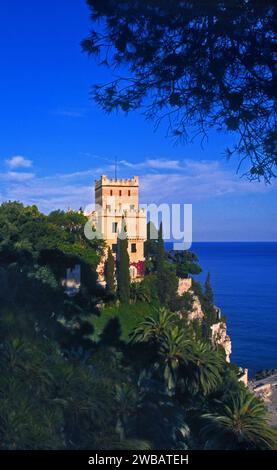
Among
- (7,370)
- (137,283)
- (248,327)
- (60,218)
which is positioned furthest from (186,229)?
(248,327)

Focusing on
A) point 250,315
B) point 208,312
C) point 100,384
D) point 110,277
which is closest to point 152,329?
point 100,384

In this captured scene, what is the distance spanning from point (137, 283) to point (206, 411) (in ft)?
60.2

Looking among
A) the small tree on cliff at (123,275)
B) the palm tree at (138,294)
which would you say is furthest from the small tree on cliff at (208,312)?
the small tree on cliff at (123,275)

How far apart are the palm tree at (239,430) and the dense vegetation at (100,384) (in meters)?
0.03

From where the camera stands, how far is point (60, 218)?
30.0 m

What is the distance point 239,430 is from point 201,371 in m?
3.59

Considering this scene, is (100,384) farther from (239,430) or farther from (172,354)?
(172,354)

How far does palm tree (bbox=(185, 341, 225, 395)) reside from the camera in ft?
47.7

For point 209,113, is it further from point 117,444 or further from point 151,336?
point 151,336

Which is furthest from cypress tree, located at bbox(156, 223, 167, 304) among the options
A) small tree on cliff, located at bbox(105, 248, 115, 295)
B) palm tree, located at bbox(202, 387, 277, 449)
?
palm tree, located at bbox(202, 387, 277, 449)

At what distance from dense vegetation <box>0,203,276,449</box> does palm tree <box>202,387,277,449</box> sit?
1.1 inches

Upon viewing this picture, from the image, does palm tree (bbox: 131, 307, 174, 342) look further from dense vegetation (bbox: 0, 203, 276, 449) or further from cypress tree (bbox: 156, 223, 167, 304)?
cypress tree (bbox: 156, 223, 167, 304)

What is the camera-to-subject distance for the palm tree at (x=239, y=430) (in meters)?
10.9

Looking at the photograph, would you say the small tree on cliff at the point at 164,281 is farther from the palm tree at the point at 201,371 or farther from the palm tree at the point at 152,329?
the palm tree at the point at 201,371
